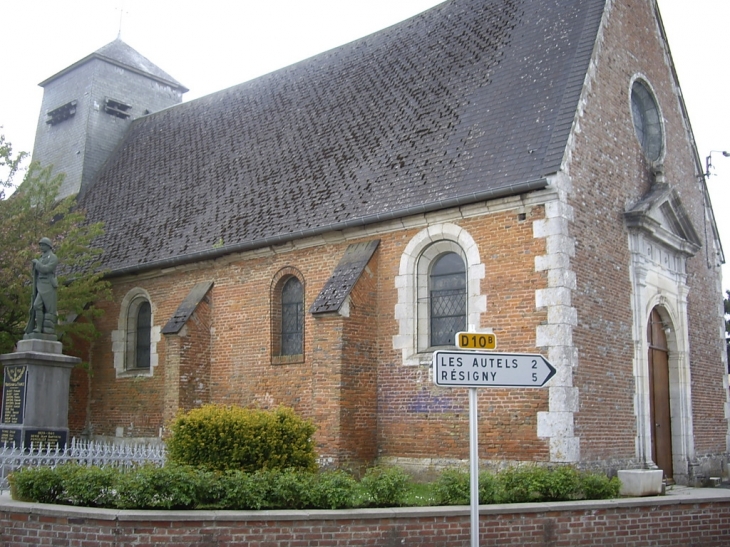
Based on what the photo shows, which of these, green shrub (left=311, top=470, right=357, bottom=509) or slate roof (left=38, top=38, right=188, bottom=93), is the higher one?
slate roof (left=38, top=38, right=188, bottom=93)

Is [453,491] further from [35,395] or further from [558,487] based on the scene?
[35,395]

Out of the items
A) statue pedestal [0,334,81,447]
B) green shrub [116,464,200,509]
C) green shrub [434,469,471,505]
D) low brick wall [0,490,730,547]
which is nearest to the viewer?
low brick wall [0,490,730,547]

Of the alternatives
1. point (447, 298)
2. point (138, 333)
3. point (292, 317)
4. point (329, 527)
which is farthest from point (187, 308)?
point (329, 527)

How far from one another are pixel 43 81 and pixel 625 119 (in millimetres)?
21644

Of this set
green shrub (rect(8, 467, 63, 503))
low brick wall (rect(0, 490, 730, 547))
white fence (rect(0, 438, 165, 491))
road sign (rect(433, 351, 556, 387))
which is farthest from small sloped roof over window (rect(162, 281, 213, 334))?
road sign (rect(433, 351, 556, 387))

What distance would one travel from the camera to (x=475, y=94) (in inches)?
631

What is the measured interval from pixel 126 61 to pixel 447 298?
1839 centimetres

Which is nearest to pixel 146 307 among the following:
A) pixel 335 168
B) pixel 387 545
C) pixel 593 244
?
pixel 335 168

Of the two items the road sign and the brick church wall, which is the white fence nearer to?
the road sign

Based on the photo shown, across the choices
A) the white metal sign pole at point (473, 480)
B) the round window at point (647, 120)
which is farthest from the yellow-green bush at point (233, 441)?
the round window at point (647, 120)

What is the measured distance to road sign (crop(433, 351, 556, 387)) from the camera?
6785 millimetres

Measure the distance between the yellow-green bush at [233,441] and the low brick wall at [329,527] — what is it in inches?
96.4

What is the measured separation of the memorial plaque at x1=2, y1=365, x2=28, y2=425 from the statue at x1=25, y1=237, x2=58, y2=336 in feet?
2.58

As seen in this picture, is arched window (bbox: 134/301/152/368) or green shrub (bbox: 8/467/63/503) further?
arched window (bbox: 134/301/152/368)
